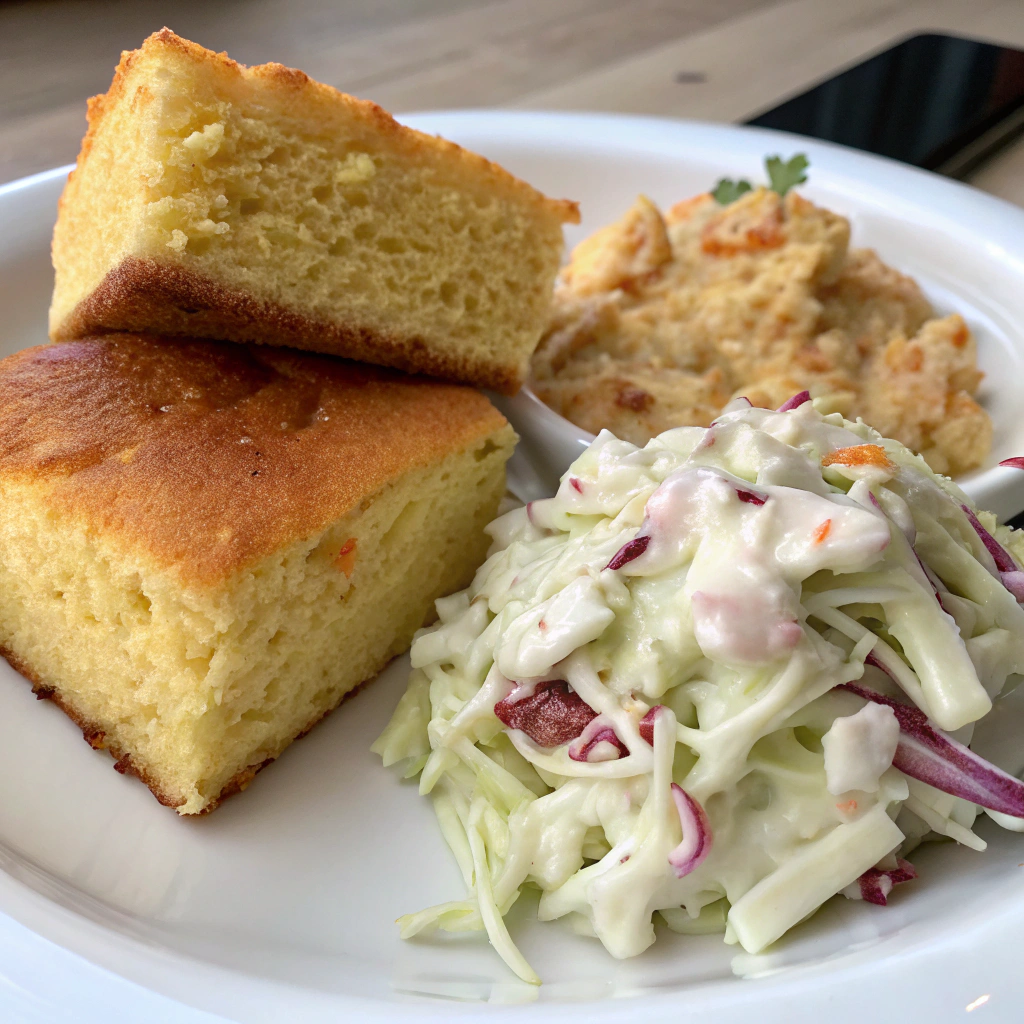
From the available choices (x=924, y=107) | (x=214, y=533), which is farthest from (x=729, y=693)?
(x=924, y=107)

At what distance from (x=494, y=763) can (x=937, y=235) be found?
2.31 m

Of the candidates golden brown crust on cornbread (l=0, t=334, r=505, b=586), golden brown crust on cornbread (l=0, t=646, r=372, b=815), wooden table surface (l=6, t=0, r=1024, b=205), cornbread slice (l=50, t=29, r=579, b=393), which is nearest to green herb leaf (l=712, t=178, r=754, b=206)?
cornbread slice (l=50, t=29, r=579, b=393)

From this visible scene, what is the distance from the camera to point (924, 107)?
3.93 meters

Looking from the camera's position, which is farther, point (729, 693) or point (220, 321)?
point (220, 321)

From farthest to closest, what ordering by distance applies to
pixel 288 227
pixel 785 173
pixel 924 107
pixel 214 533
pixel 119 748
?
pixel 924 107, pixel 785 173, pixel 288 227, pixel 119 748, pixel 214 533

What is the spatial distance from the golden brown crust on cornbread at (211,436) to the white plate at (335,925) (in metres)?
0.44

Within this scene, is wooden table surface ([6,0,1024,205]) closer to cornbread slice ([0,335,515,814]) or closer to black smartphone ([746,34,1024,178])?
black smartphone ([746,34,1024,178])

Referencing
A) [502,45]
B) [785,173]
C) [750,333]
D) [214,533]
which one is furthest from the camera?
[502,45]

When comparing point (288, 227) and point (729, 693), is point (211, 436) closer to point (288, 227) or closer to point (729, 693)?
point (288, 227)

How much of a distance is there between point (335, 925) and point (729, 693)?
28.1 inches

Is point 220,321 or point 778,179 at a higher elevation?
point 778,179

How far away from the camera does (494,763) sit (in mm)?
1637

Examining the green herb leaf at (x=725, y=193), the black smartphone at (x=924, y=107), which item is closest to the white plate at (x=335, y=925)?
the green herb leaf at (x=725, y=193)

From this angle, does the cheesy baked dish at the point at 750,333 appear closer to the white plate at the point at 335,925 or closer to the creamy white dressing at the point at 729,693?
the white plate at the point at 335,925
